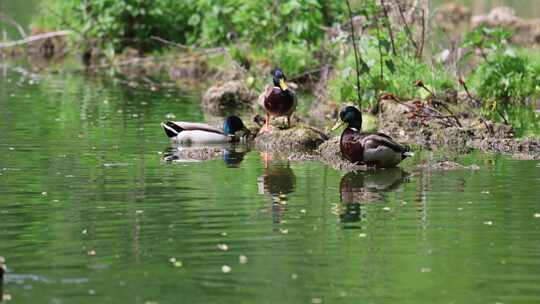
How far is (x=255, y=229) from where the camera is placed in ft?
33.8

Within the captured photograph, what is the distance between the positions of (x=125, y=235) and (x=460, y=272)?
8.72 ft

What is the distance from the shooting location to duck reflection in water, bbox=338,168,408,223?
1123cm

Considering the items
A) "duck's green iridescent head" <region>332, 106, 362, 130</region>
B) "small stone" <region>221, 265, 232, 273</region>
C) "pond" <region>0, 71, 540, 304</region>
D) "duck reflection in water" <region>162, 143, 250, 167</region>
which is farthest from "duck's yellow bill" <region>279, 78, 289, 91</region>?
"small stone" <region>221, 265, 232, 273</region>

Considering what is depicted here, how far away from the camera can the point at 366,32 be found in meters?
21.9

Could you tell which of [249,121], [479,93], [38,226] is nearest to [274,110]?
[249,121]

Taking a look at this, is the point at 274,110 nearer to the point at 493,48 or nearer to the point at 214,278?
the point at 493,48

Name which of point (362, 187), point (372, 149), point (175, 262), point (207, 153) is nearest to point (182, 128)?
point (207, 153)

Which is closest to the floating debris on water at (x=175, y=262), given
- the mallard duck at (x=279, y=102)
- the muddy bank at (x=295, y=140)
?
the muddy bank at (x=295, y=140)

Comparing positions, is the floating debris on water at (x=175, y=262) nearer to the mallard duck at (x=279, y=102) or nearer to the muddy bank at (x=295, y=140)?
the muddy bank at (x=295, y=140)

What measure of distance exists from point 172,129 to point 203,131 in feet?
1.30

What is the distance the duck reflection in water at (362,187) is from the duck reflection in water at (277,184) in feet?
1.64

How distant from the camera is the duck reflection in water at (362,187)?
1123cm

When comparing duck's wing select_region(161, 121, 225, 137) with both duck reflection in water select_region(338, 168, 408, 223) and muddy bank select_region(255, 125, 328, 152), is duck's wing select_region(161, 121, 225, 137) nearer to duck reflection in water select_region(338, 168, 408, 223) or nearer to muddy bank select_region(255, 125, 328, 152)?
muddy bank select_region(255, 125, 328, 152)

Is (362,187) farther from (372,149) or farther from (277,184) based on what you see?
(372,149)
